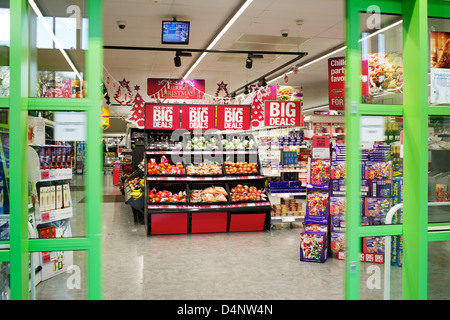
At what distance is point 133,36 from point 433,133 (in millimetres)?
8185

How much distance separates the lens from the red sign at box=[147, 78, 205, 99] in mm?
11664

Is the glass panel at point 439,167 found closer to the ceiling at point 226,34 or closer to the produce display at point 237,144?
the ceiling at point 226,34

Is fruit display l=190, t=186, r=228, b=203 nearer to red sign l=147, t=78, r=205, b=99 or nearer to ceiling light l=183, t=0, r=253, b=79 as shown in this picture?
ceiling light l=183, t=0, r=253, b=79

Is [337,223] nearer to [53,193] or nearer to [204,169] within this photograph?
[204,169]

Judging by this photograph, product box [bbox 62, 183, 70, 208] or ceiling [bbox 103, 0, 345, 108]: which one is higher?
ceiling [bbox 103, 0, 345, 108]

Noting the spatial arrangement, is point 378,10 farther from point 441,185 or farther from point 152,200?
point 152,200

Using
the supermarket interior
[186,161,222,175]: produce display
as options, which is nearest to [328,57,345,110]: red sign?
the supermarket interior

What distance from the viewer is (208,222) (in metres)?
7.28

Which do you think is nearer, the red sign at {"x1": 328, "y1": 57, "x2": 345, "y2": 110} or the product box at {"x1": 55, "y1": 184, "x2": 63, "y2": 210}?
the product box at {"x1": 55, "y1": 184, "x2": 63, "y2": 210}

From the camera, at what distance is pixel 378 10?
2.21 meters

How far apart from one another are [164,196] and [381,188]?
12.7 ft

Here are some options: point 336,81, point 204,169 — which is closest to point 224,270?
point 204,169

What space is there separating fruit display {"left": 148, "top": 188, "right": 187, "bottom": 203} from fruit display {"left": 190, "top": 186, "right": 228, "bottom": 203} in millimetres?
191
